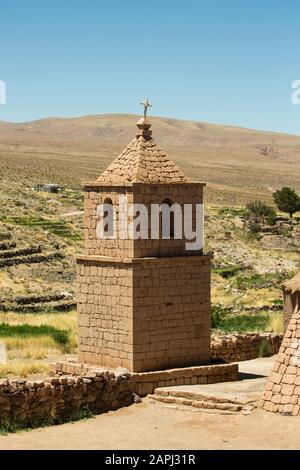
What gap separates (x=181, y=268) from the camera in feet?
54.0

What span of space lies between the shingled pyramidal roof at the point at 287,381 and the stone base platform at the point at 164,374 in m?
2.08

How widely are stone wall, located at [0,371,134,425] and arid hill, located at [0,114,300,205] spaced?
47891mm

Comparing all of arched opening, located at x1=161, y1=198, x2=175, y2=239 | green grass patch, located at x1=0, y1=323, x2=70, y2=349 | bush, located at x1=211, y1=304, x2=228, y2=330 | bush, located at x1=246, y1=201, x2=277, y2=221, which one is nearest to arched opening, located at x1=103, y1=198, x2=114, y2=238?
arched opening, located at x1=161, y1=198, x2=175, y2=239

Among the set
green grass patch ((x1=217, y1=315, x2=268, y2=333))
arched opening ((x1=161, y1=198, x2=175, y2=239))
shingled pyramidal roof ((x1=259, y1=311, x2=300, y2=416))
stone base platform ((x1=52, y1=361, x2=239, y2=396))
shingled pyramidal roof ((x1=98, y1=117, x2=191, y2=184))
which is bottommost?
green grass patch ((x1=217, y1=315, x2=268, y2=333))

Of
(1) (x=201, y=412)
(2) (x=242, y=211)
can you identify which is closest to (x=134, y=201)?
(1) (x=201, y=412)

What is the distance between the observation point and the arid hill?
84.2m

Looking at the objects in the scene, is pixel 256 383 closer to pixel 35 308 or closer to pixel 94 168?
pixel 35 308

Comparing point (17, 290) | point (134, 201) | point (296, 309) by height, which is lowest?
point (17, 290)

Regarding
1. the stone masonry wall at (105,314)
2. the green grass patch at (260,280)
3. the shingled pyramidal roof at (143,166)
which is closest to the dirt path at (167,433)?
the stone masonry wall at (105,314)

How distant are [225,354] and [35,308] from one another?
12286mm

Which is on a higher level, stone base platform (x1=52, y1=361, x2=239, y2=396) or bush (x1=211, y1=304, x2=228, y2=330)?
stone base platform (x1=52, y1=361, x2=239, y2=396)

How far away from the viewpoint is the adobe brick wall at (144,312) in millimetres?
15797

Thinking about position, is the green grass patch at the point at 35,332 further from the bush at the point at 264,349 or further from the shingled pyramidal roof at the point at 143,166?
the shingled pyramidal roof at the point at 143,166

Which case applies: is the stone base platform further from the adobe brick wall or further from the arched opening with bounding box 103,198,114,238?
the arched opening with bounding box 103,198,114,238
